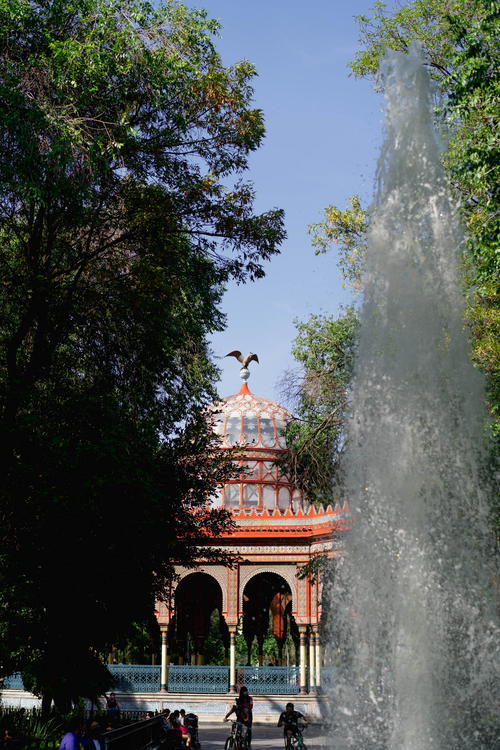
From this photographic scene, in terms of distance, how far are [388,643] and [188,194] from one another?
7757 millimetres

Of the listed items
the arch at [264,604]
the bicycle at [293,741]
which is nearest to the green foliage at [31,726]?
the bicycle at [293,741]

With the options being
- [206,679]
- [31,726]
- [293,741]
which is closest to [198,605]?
[206,679]

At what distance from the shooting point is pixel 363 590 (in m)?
8.27

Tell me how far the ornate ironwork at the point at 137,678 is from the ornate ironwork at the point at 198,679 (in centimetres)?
43

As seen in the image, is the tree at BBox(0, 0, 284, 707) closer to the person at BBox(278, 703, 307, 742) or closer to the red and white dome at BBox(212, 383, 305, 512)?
the person at BBox(278, 703, 307, 742)

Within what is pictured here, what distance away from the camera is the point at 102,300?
43.2ft

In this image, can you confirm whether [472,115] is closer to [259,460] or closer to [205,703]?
[205,703]

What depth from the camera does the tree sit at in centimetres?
1127

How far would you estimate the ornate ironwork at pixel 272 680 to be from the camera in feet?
82.8

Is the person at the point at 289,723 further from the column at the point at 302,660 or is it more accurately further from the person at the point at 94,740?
the column at the point at 302,660

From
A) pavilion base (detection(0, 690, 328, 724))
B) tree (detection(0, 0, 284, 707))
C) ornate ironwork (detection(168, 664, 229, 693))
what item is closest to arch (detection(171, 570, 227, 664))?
ornate ironwork (detection(168, 664, 229, 693))

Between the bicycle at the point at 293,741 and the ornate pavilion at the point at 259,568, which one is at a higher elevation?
the ornate pavilion at the point at 259,568

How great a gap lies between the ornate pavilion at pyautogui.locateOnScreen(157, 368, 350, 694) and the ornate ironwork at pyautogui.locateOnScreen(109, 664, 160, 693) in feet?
1.10

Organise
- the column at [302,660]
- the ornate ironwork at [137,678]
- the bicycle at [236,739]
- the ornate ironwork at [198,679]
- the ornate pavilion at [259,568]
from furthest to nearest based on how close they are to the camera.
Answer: the ornate ironwork at [137,678], the ornate ironwork at [198,679], the ornate pavilion at [259,568], the column at [302,660], the bicycle at [236,739]
